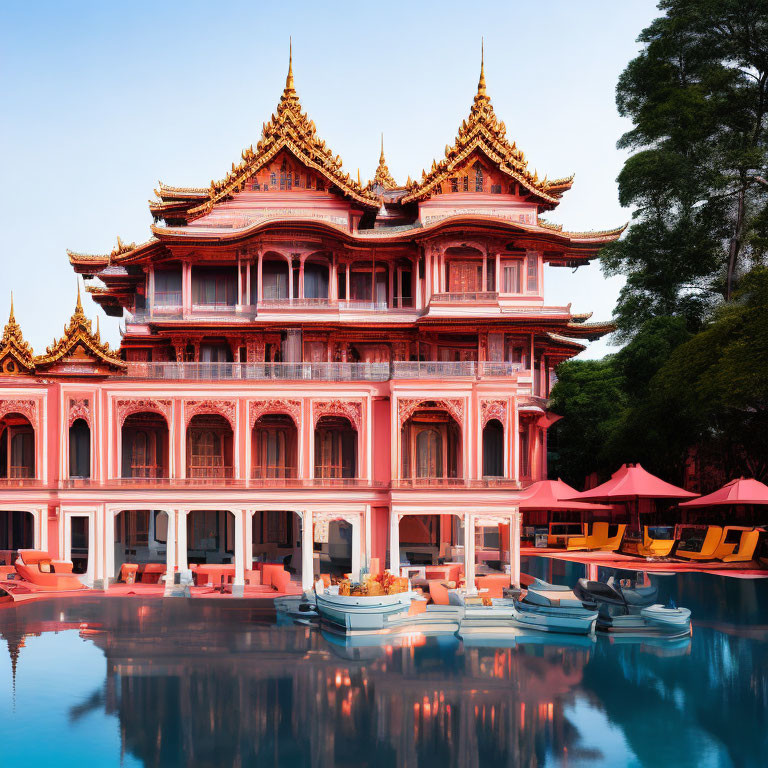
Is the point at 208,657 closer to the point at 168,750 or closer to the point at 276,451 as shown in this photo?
the point at 168,750

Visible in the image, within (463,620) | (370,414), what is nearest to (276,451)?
(370,414)

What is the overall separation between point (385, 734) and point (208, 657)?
6.40 m

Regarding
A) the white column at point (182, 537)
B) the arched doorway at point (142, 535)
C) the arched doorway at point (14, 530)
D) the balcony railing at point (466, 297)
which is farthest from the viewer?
the balcony railing at point (466, 297)

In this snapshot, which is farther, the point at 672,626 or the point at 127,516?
the point at 127,516

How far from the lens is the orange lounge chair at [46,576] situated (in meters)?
28.0

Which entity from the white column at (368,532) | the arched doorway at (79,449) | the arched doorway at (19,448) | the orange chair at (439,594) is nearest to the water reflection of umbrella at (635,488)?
the white column at (368,532)

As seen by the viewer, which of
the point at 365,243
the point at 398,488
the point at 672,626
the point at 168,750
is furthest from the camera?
the point at 365,243

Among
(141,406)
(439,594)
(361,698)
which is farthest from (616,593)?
(141,406)

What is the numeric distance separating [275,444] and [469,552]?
31.5 ft

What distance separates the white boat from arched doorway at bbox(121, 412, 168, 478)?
1389 centimetres

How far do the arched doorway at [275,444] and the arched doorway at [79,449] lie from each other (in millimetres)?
6342

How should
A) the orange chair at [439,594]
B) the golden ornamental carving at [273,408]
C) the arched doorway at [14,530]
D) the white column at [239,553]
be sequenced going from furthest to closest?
the arched doorway at [14,530]
the golden ornamental carving at [273,408]
the white column at [239,553]
the orange chair at [439,594]

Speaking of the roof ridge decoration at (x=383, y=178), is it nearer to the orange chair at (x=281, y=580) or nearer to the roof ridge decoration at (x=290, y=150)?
the roof ridge decoration at (x=290, y=150)

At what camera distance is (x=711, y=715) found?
1573cm
